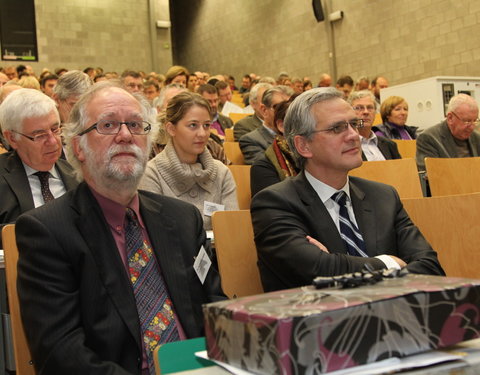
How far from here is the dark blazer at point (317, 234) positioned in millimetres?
2004

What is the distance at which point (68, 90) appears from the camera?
409 cm

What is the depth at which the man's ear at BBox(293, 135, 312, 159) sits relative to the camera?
2367 mm

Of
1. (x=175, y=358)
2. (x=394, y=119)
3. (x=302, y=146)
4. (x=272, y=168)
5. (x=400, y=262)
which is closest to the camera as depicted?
(x=175, y=358)

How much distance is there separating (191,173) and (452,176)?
1.53 m

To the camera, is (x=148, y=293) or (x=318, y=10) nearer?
(x=148, y=293)

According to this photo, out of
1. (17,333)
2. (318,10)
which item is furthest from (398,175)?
(318,10)

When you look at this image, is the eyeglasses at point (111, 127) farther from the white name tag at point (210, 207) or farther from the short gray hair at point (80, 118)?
the white name tag at point (210, 207)

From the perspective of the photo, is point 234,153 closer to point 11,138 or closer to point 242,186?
point 242,186

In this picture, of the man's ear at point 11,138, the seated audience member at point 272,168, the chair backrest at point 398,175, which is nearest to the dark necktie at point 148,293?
the man's ear at point 11,138

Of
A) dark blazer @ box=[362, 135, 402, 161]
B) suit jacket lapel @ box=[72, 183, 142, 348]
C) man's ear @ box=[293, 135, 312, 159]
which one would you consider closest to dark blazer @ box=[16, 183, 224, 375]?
suit jacket lapel @ box=[72, 183, 142, 348]

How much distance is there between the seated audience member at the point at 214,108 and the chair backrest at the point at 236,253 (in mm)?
4695

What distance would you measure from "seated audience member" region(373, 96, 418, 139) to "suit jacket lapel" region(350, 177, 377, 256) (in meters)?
4.37

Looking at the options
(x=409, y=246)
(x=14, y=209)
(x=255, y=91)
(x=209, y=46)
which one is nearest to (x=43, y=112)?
(x=14, y=209)

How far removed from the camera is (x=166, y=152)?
11.7 feet
